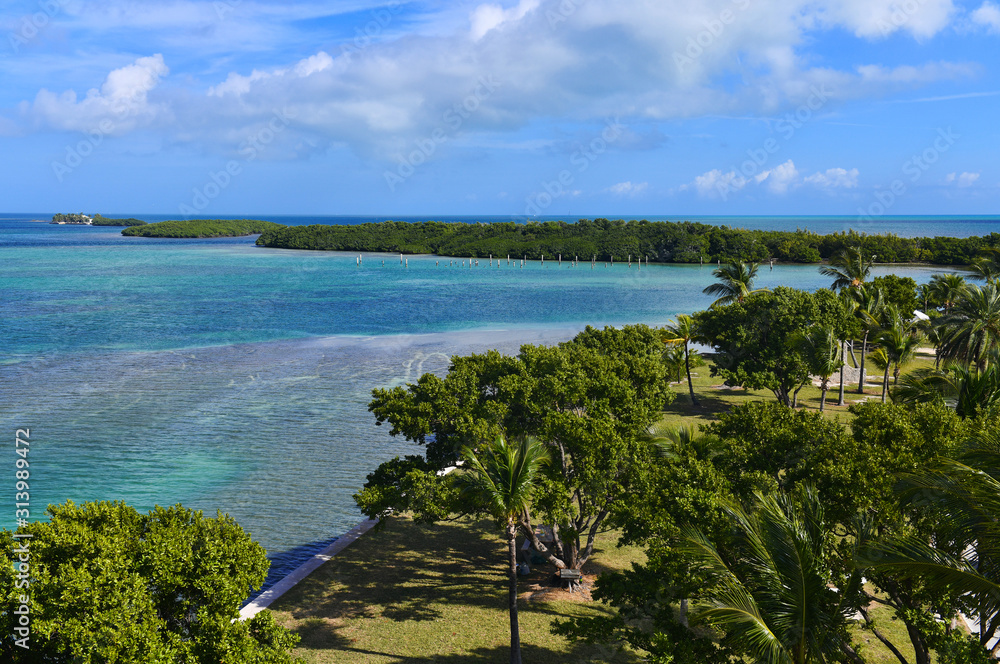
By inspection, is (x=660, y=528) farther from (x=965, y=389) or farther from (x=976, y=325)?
(x=976, y=325)

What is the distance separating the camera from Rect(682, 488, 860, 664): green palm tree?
952 centimetres

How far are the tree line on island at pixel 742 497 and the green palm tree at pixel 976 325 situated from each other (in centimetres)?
9

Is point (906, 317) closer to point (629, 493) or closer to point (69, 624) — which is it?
point (629, 493)

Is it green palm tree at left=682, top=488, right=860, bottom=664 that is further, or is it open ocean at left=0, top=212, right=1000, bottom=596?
open ocean at left=0, top=212, right=1000, bottom=596

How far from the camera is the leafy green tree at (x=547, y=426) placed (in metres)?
17.6

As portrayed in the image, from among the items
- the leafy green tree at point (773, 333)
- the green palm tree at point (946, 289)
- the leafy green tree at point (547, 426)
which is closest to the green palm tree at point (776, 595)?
the leafy green tree at point (547, 426)

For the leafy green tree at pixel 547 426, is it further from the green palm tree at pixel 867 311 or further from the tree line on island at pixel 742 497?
the green palm tree at pixel 867 311

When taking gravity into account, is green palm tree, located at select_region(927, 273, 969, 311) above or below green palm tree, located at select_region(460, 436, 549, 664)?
above

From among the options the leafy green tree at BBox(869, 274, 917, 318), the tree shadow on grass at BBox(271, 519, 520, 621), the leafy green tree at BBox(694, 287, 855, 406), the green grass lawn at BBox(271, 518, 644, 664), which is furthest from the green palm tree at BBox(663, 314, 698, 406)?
the leafy green tree at BBox(869, 274, 917, 318)

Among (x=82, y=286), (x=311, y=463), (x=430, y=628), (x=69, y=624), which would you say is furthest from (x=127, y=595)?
(x=82, y=286)

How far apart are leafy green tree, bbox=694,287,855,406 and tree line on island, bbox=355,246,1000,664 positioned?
294 inches

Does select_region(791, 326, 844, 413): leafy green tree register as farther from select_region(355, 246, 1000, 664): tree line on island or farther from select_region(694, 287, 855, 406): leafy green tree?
select_region(355, 246, 1000, 664): tree line on island

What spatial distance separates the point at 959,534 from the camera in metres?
10.4

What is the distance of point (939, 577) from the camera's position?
360 inches
